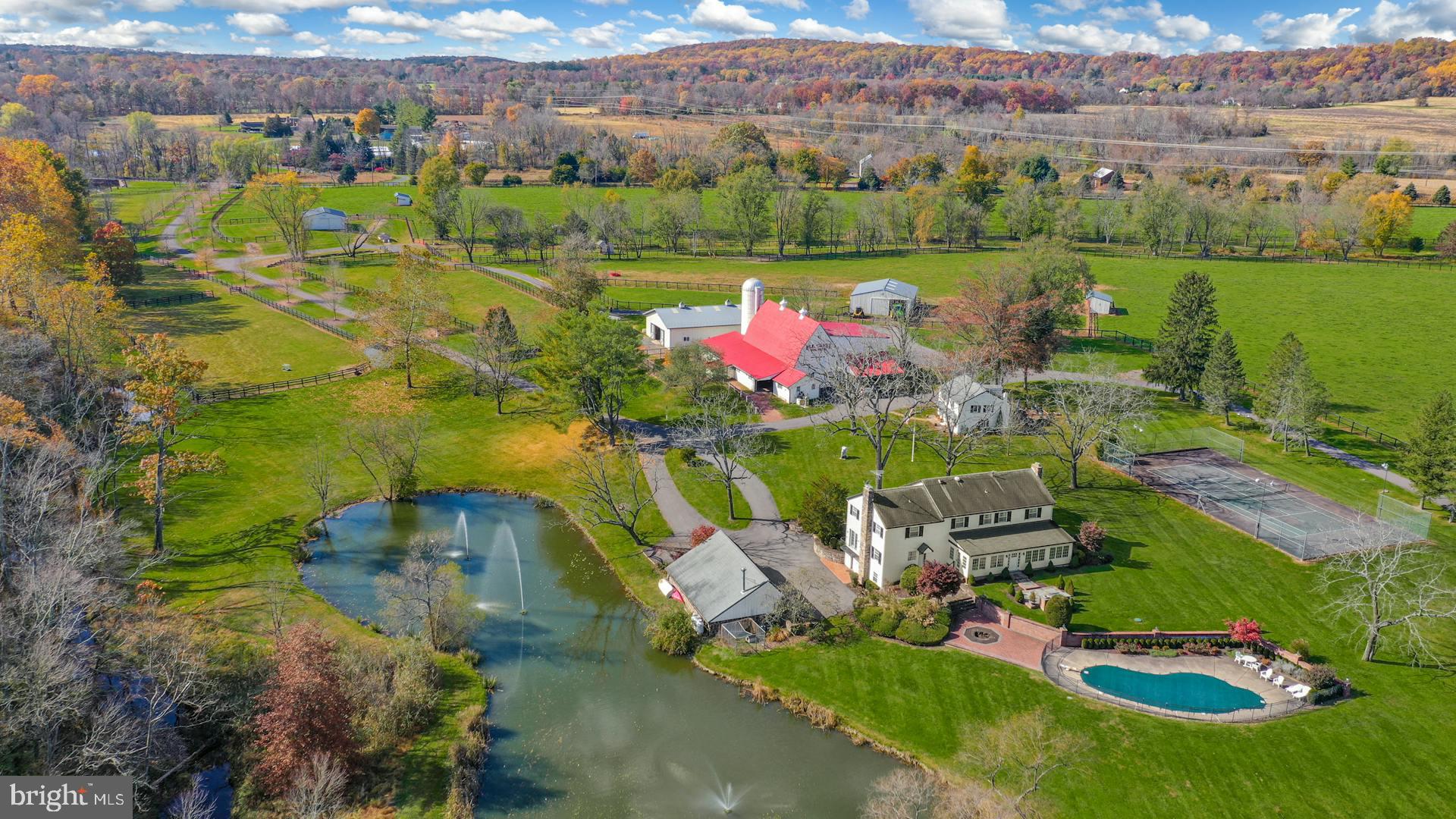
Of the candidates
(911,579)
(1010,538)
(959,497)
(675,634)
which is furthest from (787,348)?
(675,634)

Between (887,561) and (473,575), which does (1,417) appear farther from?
(887,561)

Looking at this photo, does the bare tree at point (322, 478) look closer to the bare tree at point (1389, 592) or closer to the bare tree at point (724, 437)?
the bare tree at point (724, 437)

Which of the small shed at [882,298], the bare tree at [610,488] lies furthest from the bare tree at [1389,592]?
the small shed at [882,298]

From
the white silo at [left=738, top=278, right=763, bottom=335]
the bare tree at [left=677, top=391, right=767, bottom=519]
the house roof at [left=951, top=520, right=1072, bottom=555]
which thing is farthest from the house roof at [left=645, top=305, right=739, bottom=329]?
the house roof at [left=951, top=520, right=1072, bottom=555]

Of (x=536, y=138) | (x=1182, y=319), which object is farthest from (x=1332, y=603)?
(x=536, y=138)

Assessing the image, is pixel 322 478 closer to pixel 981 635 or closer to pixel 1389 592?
pixel 981 635

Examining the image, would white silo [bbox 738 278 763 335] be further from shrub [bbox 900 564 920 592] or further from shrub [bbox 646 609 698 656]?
shrub [bbox 646 609 698 656]

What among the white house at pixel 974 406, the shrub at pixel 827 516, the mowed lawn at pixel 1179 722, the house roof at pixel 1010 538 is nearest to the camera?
the mowed lawn at pixel 1179 722
